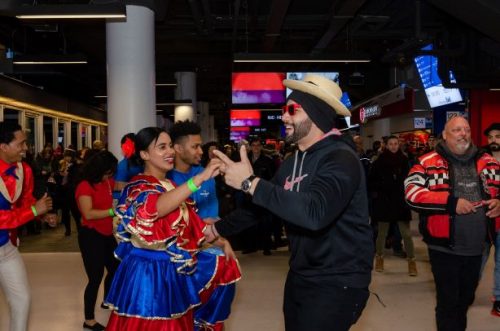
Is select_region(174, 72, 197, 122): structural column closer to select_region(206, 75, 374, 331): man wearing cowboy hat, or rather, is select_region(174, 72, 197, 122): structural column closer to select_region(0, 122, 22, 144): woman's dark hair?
select_region(0, 122, 22, 144): woman's dark hair

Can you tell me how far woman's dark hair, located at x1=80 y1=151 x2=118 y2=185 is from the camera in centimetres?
496

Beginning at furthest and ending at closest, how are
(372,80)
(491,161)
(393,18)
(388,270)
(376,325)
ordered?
(372,80), (393,18), (388,270), (376,325), (491,161)

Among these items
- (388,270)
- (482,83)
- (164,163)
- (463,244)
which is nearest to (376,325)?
(463,244)

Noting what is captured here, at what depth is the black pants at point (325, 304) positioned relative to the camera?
8.26ft

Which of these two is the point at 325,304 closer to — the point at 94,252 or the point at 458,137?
the point at 458,137

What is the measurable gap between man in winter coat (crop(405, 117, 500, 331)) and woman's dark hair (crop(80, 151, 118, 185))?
7.97 feet

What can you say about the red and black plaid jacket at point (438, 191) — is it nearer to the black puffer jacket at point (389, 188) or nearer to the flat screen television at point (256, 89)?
the black puffer jacket at point (389, 188)

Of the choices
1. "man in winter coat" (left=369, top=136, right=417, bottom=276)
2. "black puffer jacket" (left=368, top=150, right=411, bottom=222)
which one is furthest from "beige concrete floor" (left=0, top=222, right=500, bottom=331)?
"black puffer jacket" (left=368, top=150, right=411, bottom=222)

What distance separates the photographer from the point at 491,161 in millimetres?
4004

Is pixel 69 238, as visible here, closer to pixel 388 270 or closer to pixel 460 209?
pixel 388 270

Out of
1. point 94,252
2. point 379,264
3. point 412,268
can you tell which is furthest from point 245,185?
point 379,264

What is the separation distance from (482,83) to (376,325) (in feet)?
27.1

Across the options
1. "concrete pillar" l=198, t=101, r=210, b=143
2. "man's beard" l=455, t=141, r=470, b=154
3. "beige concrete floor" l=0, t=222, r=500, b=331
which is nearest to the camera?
"man's beard" l=455, t=141, r=470, b=154

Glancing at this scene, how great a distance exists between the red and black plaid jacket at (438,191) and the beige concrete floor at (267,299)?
1.55 metres
